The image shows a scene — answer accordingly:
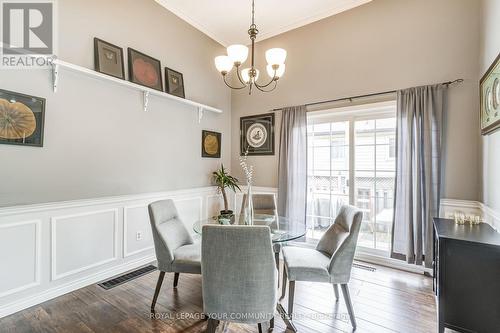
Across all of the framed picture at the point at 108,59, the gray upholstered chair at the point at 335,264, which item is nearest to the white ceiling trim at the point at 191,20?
the framed picture at the point at 108,59

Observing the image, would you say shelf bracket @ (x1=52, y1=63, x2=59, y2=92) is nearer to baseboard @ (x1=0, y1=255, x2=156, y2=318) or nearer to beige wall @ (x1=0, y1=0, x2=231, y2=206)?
beige wall @ (x1=0, y1=0, x2=231, y2=206)

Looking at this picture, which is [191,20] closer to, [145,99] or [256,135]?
[145,99]

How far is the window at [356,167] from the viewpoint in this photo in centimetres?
321

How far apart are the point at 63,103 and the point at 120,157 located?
0.80 m

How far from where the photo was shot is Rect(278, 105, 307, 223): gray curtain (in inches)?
145

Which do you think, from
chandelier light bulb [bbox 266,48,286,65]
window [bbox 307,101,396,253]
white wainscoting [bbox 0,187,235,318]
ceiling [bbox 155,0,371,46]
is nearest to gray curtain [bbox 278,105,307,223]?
window [bbox 307,101,396,253]

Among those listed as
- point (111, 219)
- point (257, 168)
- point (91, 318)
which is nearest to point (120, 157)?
point (111, 219)

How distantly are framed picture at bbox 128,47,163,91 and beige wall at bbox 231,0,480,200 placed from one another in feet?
5.76

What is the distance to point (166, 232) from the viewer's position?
7.54 ft

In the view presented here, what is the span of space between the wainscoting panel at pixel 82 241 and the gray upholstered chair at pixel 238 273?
184 centimetres

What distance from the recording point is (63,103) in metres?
2.46

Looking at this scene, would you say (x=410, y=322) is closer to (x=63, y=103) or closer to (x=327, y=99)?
(x=327, y=99)

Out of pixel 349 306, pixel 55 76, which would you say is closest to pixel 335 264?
pixel 349 306

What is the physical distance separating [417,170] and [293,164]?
62.9 inches
